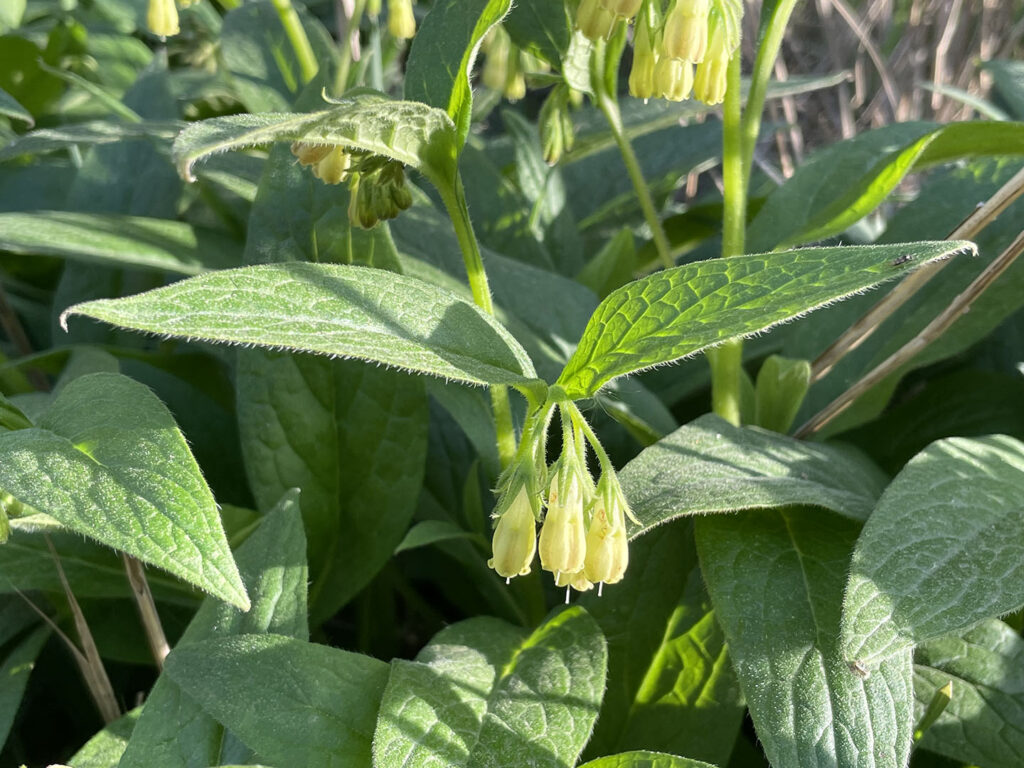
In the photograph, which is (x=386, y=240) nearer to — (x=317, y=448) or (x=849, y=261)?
(x=317, y=448)

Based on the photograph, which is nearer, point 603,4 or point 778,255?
point 778,255

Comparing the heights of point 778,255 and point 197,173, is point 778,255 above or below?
above

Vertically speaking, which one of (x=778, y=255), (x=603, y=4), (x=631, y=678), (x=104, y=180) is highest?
(x=603, y=4)

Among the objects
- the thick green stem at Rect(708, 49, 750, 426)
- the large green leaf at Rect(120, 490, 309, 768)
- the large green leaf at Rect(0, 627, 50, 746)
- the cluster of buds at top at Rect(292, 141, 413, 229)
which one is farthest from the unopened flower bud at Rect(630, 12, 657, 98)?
the large green leaf at Rect(0, 627, 50, 746)

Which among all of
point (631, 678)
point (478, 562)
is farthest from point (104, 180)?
point (631, 678)

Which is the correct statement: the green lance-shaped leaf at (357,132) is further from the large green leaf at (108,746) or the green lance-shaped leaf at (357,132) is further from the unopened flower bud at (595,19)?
the large green leaf at (108,746)

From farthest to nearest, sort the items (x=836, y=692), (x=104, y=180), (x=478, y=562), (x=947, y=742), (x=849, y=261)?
(x=104, y=180), (x=478, y=562), (x=947, y=742), (x=836, y=692), (x=849, y=261)

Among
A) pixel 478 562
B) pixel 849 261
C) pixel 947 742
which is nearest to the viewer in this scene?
pixel 849 261
